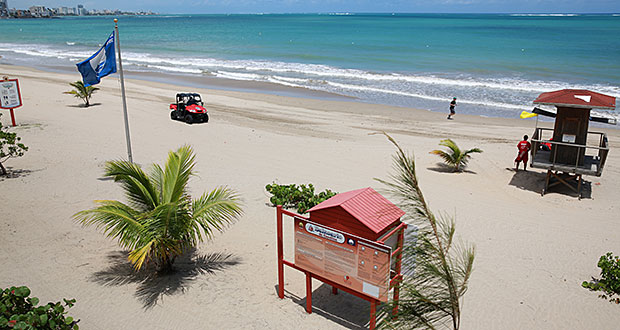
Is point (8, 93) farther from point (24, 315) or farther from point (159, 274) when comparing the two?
point (24, 315)

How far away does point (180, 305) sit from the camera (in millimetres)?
7195

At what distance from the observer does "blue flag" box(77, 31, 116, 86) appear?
12.1m

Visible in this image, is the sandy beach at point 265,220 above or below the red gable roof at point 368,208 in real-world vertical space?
below

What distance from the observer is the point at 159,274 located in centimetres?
802

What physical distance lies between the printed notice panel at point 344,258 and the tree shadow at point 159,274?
6.73ft

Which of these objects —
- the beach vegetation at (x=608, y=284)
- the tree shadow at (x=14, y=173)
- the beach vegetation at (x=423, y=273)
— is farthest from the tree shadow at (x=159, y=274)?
the beach vegetation at (x=608, y=284)

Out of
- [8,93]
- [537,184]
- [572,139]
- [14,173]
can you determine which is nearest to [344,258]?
[572,139]

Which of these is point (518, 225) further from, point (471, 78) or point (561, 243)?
point (471, 78)

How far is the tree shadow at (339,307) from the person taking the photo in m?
6.97

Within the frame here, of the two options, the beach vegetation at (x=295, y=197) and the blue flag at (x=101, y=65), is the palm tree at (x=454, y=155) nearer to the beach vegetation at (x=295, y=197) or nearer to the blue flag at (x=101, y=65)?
the beach vegetation at (x=295, y=197)

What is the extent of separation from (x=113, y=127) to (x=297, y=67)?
27750 mm

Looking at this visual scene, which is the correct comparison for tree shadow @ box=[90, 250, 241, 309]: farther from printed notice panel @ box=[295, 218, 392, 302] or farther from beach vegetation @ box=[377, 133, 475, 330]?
beach vegetation @ box=[377, 133, 475, 330]

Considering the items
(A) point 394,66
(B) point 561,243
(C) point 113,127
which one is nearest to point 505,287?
(B) point 561,243

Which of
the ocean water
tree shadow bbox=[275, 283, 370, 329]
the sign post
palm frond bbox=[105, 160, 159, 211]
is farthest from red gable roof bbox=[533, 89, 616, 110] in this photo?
the sign post
